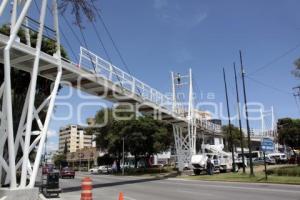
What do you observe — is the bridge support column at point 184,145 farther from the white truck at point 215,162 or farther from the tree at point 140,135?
the tree at point 140,135

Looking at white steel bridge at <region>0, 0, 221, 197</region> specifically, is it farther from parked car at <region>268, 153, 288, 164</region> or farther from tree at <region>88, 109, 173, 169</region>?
parked car at <region>268, 153, 288, 164</region>

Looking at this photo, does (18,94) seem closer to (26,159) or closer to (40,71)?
(40,71)

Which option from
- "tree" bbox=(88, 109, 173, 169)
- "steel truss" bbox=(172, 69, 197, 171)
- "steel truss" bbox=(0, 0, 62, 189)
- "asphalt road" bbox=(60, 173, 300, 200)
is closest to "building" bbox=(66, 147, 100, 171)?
"tree" bbox=(88, 109, 173, 169)

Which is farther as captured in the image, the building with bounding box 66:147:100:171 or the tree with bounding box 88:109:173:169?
the building with bounding box 66:147:100:171

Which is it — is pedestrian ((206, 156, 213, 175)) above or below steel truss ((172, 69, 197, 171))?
below

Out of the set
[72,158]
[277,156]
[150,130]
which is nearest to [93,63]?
[150,130]

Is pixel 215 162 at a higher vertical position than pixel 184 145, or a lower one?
lower

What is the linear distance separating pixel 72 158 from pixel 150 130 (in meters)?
111

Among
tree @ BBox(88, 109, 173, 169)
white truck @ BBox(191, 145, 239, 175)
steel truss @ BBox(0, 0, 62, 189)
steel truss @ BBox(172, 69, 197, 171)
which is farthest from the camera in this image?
tree @ BBox(88, 109, 173, 169)

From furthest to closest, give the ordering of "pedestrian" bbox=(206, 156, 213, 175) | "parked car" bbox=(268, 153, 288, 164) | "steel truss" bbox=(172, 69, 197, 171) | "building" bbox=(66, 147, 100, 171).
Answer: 1. "building" bbox=(66, 147, 100, 171)
2. "parked car" bbox=(268, 153, 288, 164)
3. "steel truss" bbox=(172, 69, 197, 171)
4. "pedestrian" bbox=(206, 156, 213, 175)

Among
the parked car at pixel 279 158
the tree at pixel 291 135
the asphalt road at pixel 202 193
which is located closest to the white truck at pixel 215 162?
the parked car at pixel 279 158

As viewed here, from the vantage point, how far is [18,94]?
1174 inches

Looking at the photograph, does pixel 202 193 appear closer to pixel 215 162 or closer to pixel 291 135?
pixel 215 162

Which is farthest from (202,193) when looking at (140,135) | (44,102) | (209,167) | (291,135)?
(291,135)
